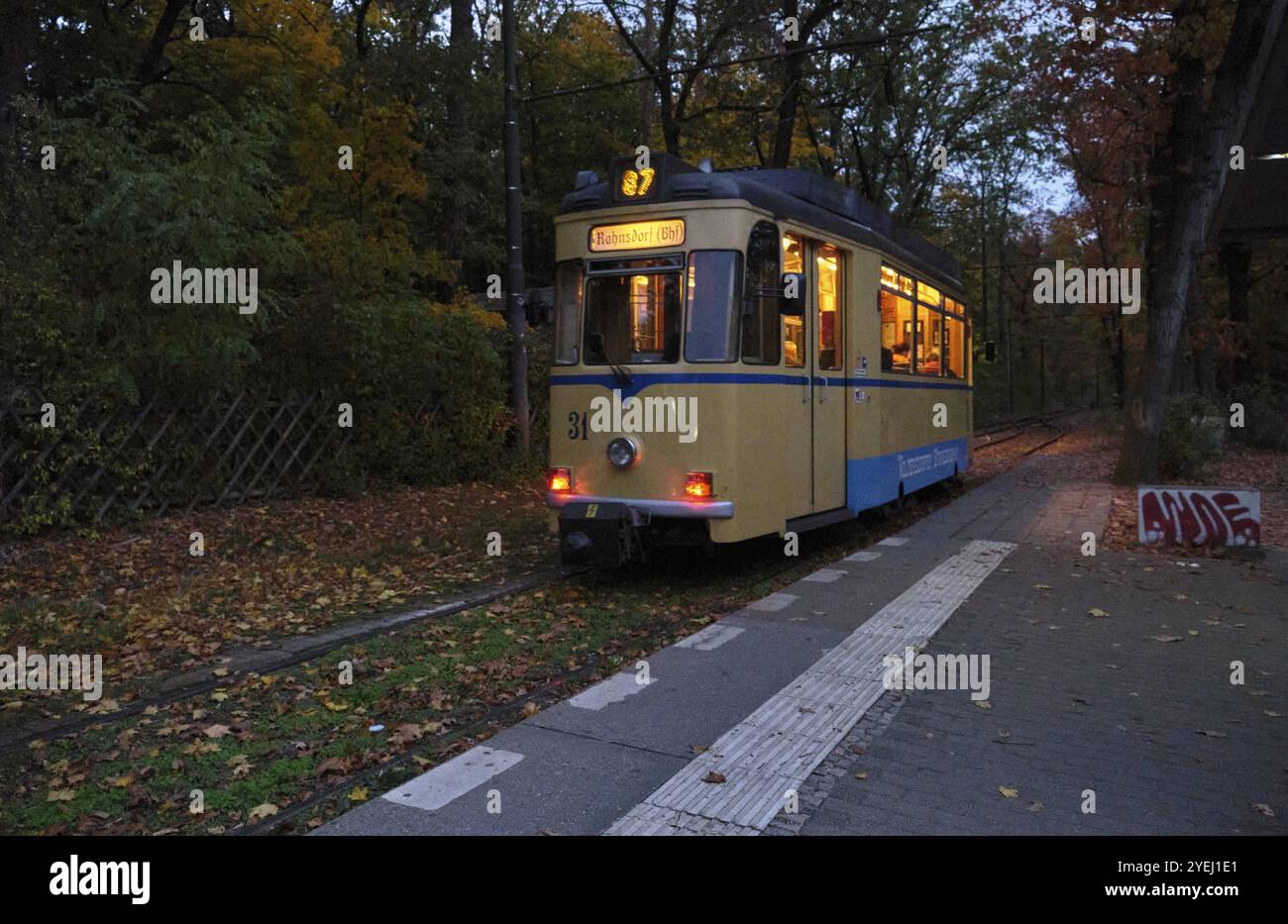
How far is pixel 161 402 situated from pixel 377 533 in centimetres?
305

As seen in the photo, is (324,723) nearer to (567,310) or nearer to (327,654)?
(327,654)

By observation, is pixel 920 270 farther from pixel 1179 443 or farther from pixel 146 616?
pixel 146 616

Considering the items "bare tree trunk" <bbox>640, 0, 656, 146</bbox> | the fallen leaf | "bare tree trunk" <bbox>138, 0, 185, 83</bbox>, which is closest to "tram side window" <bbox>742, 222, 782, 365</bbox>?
the fallen leaf

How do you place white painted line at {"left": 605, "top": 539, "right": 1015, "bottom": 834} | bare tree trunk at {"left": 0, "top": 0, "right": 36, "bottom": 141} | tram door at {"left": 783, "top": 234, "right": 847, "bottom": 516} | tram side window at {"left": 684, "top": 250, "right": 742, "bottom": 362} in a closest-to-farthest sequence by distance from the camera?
white painted line at {"left": 605, "top": 539, "right": 1015, "bottom": 834} < tram side window at {"left": 684, "top": 250, "right": 742, "bottom": 362} < tram door at {"left": 783, "top": 234, "right": 847, "bottom": 516} < bare tree trunk at {"left": 0, "top": 0, "right": 36, "bottom": 141}

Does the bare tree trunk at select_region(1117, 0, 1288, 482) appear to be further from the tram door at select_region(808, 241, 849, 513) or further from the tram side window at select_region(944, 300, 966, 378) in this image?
the tram door at select_region(808, 241, 849, 513)

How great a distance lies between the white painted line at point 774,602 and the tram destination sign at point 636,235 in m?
3.14

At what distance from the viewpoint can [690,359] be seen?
835 cm

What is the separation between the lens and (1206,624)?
25.3ft

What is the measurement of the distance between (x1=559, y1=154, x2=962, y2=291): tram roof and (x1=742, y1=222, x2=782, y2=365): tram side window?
288 millimetres

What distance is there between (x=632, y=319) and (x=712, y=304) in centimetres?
80

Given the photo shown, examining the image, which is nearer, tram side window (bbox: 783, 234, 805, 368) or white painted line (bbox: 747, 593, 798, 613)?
white painted line (bbox: 747, 593, 798, 613)

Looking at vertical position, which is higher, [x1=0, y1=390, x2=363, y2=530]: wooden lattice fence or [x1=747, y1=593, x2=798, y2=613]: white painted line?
[x1=0, y1=390, x2=363, y2=530]: wooden lattice fence

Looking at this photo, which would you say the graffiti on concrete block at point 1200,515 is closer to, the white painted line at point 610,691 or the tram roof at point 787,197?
the tram roof at point 787,197

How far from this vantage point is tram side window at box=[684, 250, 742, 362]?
827 cm
